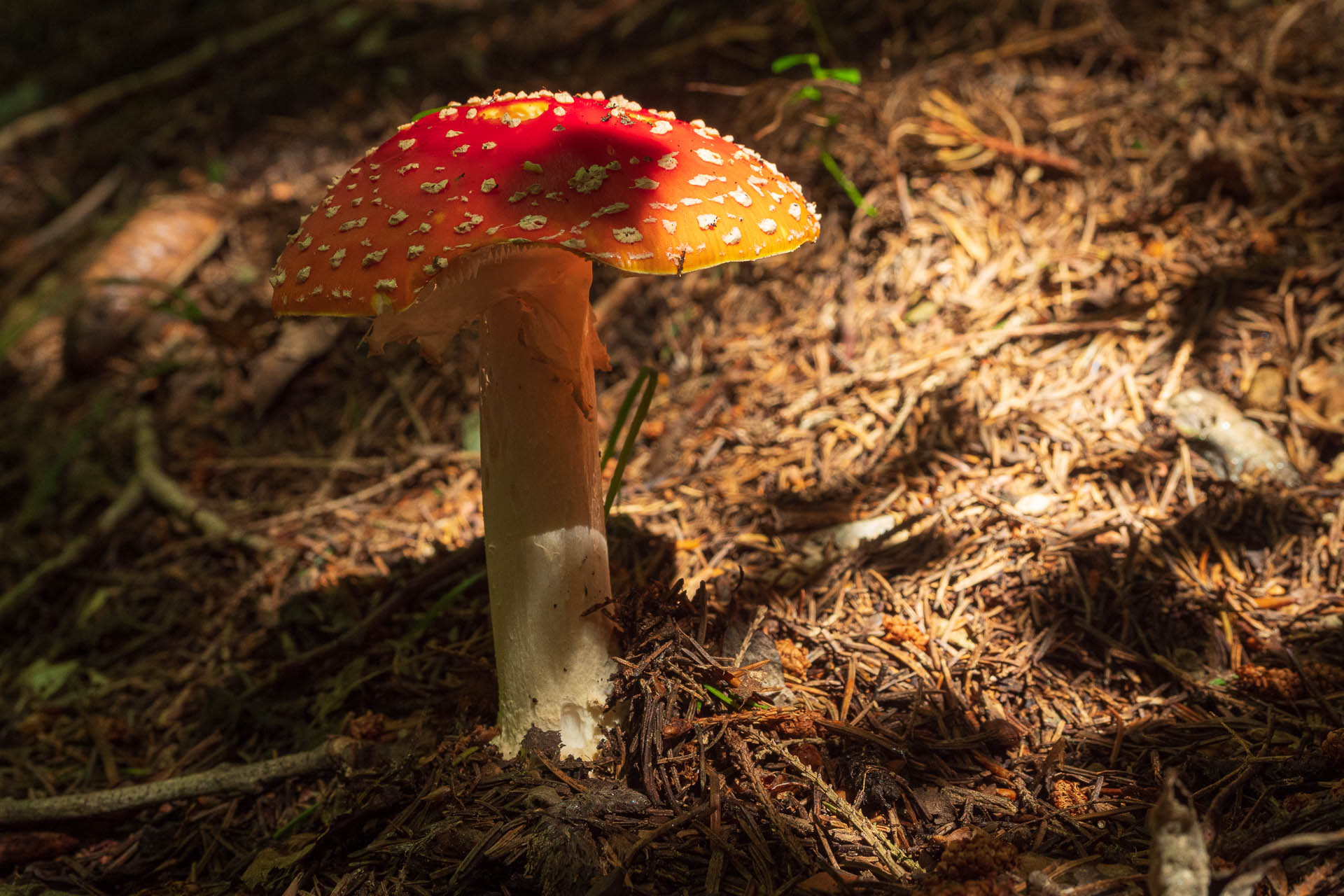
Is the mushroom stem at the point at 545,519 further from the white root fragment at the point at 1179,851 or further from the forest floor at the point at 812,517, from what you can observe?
the white root fragment at the point at 1179,851

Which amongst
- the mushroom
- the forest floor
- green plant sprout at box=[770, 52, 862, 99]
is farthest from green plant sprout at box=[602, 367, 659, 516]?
green plant sprout at box=[770, 52, 862, 99]

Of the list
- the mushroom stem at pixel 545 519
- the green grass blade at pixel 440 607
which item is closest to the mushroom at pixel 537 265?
the mushroom stem at pixel 545 519

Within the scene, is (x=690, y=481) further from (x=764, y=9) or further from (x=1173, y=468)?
(x=764, y=9)

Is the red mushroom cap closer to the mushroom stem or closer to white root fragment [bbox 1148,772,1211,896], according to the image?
the mushroom stem

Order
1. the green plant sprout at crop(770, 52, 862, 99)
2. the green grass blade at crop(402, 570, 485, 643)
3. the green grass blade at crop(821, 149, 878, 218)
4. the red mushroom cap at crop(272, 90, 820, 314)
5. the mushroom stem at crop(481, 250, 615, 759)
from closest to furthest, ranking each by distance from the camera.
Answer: the red mushroom cap at crop(272, 90, 820, 314) < the mushroom stem at crop(481, 250, 615, 759) < the green grass blade at crop(402, 570, 485, 643) < the green plant sprout at crop(770, 52, 862, 99) < the green grass blade at crop(821, 149, 878, 218)

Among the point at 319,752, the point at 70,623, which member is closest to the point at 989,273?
the point at 319,752

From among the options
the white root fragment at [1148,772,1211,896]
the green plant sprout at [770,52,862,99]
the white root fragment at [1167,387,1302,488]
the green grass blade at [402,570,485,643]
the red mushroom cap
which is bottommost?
the green grass blade at [402,570,485,643]

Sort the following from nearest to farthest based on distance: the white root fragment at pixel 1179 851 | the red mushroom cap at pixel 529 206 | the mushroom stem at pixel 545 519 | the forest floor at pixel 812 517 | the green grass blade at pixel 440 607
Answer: the white root fragment at pixel 1179 851, the red mushroom cap at pixel 529 206, the forest floor at pixel 812 517, the mushroom stem at pixel 545 519, the green grass blade at pixel 440 607

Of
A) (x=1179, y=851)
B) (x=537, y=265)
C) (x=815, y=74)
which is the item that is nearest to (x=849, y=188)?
(x=815, y=74)
